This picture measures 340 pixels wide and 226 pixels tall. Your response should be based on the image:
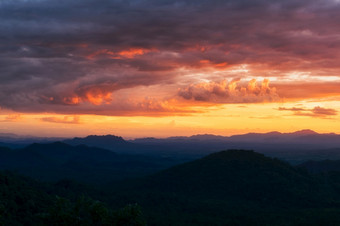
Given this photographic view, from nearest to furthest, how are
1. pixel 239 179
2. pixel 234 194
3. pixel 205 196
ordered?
pixel 205 196 → pixel 234 194 → pixel 239 179

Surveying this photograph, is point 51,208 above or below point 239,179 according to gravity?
above

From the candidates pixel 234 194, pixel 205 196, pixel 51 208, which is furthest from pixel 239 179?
pixel 51 208

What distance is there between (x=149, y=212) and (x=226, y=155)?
92341mm

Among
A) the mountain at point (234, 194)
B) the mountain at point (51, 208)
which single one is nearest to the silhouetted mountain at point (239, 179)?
the mountain at point (234, 194)

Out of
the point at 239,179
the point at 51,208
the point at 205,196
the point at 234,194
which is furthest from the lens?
the point at 239,179

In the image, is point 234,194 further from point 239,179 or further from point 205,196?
point 239,179

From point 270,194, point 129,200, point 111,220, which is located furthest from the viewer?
point 270,194

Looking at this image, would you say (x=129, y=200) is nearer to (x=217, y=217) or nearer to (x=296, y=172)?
(x=217, y=217)

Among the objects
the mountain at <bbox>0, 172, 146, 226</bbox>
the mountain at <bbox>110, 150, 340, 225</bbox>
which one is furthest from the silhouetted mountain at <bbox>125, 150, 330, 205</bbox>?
the mountain at <bbox>0, 172, 146, 226</bbox>

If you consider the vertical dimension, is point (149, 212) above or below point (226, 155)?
below

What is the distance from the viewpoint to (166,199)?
130625 mm

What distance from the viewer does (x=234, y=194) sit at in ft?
494

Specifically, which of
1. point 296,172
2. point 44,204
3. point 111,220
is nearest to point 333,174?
point 296,172

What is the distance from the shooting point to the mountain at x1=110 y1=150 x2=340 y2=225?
10362 centimetres
